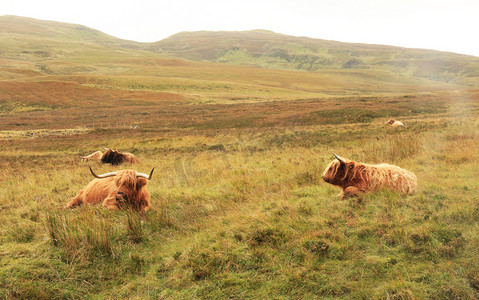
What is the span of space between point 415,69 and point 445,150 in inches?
8378

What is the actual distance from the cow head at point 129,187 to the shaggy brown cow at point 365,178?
13.1 ft

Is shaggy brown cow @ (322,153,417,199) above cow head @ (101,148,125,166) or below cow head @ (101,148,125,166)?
above

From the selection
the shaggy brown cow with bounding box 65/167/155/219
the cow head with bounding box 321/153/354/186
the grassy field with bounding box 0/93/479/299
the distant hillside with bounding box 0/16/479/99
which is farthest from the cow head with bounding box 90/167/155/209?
the distant hillside with bounding box 0/16/479/99

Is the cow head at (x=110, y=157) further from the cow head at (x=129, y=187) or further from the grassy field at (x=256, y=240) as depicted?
the cow head at (x=129, y=187)

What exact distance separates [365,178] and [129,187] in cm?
499

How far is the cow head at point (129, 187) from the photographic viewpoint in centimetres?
575

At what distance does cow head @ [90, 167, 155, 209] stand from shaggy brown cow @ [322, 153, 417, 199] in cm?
400

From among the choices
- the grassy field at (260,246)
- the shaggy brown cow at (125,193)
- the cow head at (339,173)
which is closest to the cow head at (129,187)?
the shaggy brown cow at (125,193)

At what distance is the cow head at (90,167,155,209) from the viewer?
5747 millimetres

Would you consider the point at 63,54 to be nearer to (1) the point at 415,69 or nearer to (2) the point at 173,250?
(2) the point at 173,250

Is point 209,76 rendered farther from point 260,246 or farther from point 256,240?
point 260,246

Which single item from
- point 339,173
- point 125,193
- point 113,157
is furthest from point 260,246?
point 113,157

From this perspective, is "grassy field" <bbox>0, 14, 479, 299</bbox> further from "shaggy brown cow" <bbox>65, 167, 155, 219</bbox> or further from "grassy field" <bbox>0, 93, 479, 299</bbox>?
"shaggy brown cow" <bbox>65, 167, 155, 219</bbox>

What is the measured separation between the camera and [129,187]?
19.3 ft
